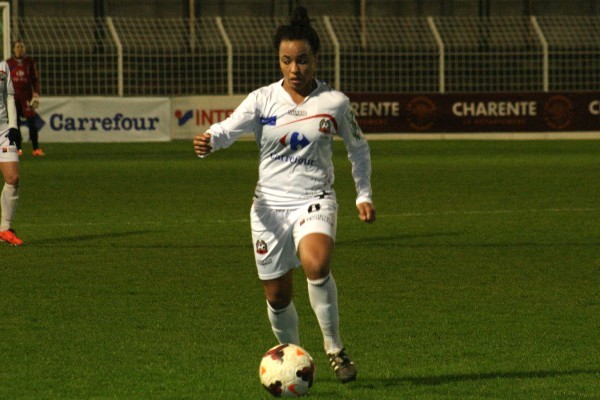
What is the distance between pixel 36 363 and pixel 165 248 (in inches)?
196

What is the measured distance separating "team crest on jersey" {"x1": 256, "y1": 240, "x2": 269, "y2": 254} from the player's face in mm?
714

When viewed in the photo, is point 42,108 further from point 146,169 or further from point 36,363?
point 36,363

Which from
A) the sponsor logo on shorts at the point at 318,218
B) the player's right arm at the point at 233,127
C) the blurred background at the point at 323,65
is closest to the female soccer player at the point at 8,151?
the player's right arm at the point at 233,127

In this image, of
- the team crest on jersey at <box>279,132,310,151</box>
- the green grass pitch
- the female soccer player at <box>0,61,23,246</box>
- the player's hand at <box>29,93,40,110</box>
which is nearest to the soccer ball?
the green grass pitch

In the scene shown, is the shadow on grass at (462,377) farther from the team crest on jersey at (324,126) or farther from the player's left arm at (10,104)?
the player's left arm at (10,104)

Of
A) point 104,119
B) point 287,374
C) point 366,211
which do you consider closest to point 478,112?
point 104,119

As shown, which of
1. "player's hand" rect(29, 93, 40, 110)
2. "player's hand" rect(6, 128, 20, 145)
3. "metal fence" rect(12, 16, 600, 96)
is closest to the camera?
"player's hand" rect(6, 128, 20, 145)

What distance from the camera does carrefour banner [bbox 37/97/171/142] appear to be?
26469mm

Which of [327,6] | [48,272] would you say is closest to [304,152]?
[48,272]

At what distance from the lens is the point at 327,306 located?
555 cm

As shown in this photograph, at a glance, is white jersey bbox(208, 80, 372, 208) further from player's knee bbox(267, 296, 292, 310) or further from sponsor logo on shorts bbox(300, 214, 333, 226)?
player's knee bbox(267, 296, 292, 310)

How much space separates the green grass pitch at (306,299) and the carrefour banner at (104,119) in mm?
8924

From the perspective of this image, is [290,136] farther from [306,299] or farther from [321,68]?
[321,68]

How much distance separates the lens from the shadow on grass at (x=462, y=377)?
5668mm
